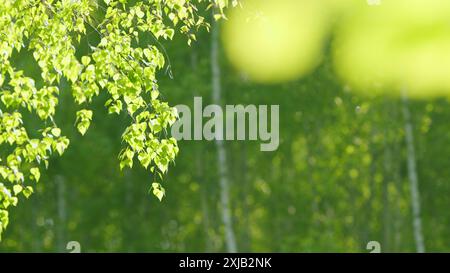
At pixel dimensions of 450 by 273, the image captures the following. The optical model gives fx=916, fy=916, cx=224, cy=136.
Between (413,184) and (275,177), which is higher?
(275,177)

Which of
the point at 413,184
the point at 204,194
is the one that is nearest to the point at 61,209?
the point at 204,194

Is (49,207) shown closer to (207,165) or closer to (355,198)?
(207,165)

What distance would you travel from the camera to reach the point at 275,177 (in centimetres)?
3819

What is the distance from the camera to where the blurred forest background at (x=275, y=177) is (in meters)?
30.3

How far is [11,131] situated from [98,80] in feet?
3.05

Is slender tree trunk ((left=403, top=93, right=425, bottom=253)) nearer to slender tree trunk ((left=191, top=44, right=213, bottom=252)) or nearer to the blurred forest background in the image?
the blurred forest background

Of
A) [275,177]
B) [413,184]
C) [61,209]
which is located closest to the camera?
[413,184]

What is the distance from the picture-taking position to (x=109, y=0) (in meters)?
8.71

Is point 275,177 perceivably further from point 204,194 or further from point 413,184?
point 413,184

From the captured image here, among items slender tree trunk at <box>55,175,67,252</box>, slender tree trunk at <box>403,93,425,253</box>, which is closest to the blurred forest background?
slender tree trunk at <box>55,175,67,252</box>

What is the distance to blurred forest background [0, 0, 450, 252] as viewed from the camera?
30.3 meters
